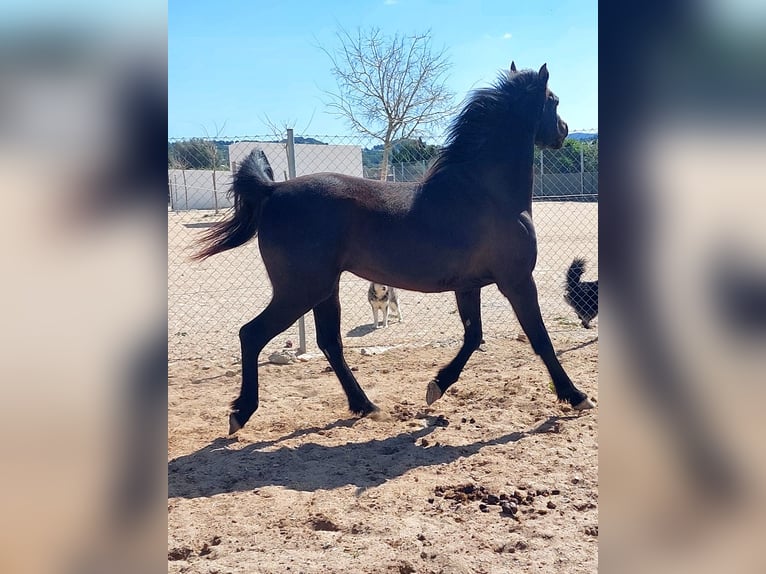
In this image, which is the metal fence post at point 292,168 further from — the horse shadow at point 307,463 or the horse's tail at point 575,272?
the horse's tail at point 575,272

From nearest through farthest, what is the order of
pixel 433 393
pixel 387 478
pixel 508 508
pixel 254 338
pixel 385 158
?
pixel 508 508, pixel 387 478, pixel 254 338, pixel 433 393, pixel 385 158

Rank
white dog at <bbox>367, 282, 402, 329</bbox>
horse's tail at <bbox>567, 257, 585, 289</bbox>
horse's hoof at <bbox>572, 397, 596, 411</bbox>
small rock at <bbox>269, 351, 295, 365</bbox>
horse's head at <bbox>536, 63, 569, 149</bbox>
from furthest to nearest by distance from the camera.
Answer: white dog at <bbox>367, 282, 402, 329</bbox> → horse's tail at <bbox>567, 257, 585, 289</bbox> → small rock at <bbox>269, 351, 295, 365</bbox> → horse's head at <bbox>536, 63, 569, 149</bbox> → horse's hoof at <bbox>572, 397, 596, 411</bbox>

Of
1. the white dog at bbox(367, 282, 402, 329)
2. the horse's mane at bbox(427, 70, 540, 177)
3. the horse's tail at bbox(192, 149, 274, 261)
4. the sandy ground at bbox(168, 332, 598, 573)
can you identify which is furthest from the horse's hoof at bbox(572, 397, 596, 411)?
the white dog at bbox(367, 282, 402, 329)

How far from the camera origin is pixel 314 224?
408 centimetres

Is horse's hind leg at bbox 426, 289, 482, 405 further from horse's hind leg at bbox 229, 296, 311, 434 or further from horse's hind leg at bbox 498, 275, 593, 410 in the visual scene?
horse's hind leg at bbox 229, 296, 311, 434

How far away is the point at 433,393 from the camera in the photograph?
178 inches

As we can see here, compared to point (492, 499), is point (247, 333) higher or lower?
higher

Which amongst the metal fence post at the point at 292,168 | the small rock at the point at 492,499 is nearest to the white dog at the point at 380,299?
the metal fence post at the point at 292,168

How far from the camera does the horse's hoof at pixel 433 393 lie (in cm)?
452

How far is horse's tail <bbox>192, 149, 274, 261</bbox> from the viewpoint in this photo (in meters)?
4.23

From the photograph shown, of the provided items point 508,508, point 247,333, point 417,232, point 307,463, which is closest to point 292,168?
point 417,232

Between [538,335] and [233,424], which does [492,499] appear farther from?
[233,424]

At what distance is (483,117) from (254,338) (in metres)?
2.40
